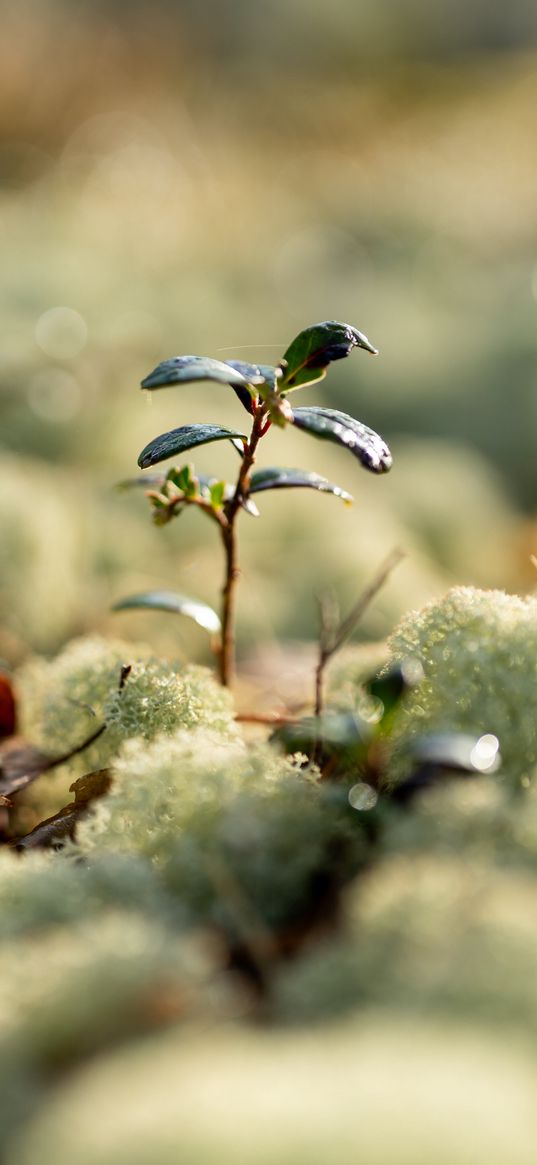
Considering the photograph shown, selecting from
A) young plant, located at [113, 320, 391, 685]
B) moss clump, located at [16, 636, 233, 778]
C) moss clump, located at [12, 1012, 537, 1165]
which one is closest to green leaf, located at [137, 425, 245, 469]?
young plant, located at [113, 320, 391, 685]

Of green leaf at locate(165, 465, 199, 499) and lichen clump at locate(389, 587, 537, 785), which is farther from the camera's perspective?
green leaf at locate(165, 465, 199, 499)

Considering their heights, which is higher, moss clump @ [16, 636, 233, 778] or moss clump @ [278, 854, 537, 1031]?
moss clump @ [16, 636, 233, 778]

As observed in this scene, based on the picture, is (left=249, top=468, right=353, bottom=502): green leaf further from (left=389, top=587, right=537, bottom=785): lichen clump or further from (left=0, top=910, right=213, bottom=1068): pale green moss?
(left=0, top=910, right=213, bottom=1068): pale green moss

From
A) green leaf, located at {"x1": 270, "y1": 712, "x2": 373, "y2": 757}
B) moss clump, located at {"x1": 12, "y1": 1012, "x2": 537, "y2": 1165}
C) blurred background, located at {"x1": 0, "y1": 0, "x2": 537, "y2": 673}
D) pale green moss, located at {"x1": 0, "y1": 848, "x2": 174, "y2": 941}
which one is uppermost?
blurred background, located at {"x1": 0, "y1": 0, "x2": 537, "y2": 673}

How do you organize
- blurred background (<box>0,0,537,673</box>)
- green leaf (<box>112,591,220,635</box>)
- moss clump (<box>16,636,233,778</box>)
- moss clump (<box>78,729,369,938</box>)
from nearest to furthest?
1. moss clump (<box>78,729,369,938</box>)
2. moss clump (<box>16,636,233,778</box>)
3. green leaf (<box>112,591,220,635</box>)
4. blurred background (<box>0,0,537,673</box>)

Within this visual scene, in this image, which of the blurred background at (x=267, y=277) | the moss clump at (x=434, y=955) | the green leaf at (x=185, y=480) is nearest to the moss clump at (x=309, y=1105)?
the moss clump at (x=434, y=955)

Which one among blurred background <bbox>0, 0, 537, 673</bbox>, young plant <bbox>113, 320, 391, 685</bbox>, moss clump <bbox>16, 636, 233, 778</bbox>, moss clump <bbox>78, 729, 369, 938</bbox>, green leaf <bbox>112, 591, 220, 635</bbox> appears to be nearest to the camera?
moss clump <bbox>78, 729, 369, 938</bbox>
